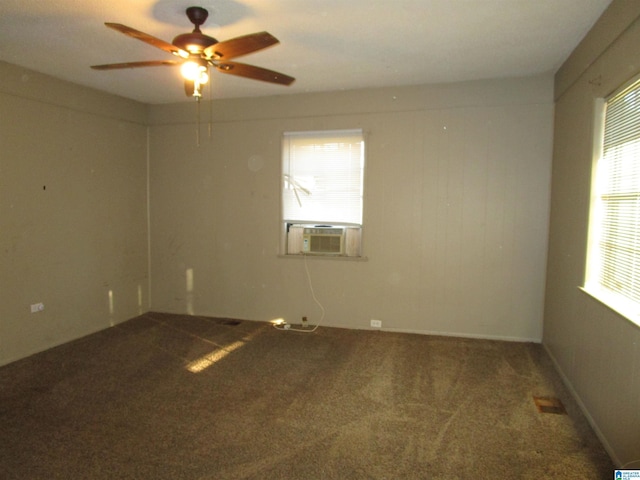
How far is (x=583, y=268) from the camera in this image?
2896 millimetres

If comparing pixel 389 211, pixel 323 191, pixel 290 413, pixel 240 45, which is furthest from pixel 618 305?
pixel 323 191

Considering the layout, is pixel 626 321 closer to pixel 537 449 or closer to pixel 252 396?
pixel 537 449

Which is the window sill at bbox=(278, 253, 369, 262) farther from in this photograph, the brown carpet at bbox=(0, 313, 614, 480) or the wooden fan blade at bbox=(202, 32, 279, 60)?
the wooden fan blade at bbox=(202, 32, 279, 60)

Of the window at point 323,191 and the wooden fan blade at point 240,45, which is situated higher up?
the wooden fan blade at point 240,45

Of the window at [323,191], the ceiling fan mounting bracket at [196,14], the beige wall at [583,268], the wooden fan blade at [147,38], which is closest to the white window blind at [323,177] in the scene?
the window at [323,191]

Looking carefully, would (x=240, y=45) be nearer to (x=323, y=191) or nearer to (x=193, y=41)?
(x=193, y=41)

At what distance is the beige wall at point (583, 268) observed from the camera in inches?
85.4

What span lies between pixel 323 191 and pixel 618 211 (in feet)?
9.60

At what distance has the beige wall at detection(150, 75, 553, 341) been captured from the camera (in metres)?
4.11

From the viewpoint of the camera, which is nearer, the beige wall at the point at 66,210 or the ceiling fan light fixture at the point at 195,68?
the ceiling fan light fixture at the point at 195,68

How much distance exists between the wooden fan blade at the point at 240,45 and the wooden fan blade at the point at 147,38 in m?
0.17

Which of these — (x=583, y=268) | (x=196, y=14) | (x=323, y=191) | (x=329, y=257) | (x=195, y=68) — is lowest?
(x=329, y=257)

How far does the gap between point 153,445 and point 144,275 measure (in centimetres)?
328

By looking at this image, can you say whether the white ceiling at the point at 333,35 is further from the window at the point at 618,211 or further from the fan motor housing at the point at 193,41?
the window at the point at 618,211
